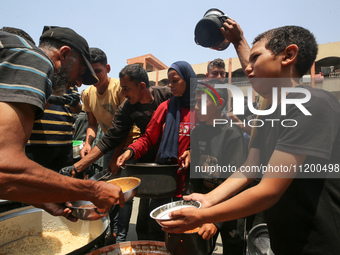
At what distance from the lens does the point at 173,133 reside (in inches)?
88.3

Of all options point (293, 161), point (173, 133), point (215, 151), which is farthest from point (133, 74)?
point (293, 161)

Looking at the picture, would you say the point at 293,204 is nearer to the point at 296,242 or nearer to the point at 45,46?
the point at 296,242

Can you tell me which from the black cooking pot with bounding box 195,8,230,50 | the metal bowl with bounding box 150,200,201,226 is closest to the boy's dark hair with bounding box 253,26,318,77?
the black cooking pot with bounding box 195,8,230,50

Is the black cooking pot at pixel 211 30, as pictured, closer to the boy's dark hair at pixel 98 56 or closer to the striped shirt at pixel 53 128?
the boy's dark hair at pixel 98 56

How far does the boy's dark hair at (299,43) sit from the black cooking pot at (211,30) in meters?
0.70

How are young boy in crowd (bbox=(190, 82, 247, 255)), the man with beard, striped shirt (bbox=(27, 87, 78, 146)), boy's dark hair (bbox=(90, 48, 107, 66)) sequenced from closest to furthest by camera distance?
1. the man with beard
2. young boy in crowd (bbox=(190, 82, 247, 255))
3. striped shirt (bbox=(27, 87, 78, 146))
4. boy's dark hair (bbox=(90, 48, 107, 66))

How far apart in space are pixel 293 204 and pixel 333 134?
1.18 ft

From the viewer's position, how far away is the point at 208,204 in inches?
56.6

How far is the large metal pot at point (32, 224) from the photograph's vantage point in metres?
1.68

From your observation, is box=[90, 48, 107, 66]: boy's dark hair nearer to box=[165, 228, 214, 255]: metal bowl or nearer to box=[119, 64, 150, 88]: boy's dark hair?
box=[119, 64, 150, 88]: boy's dark hair

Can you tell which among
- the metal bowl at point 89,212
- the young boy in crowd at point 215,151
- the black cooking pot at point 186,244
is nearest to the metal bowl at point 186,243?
the black cooking pot at point 186,244

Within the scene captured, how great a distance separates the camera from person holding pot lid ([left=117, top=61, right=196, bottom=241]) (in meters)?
2.19

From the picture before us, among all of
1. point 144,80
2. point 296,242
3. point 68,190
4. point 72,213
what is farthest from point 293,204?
point 144,80

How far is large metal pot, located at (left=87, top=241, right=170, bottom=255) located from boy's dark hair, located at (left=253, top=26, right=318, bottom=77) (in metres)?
1.29
